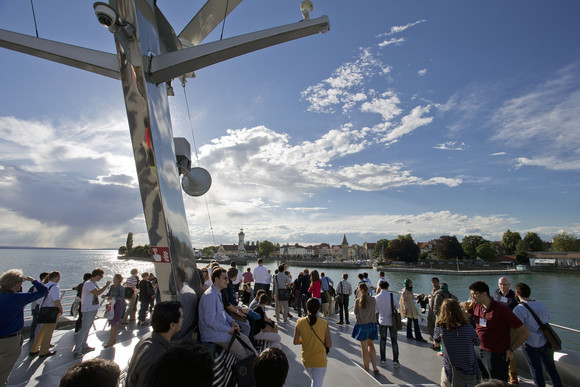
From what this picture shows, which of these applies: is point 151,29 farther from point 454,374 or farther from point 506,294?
point 506,294

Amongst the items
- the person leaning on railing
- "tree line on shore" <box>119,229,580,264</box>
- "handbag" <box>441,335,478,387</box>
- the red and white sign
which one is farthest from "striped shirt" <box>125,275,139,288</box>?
"tree line on shore" <box>119,229,580,264</box>

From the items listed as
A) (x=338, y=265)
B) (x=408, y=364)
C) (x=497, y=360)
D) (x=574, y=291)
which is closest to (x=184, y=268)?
(x=497, y=360)

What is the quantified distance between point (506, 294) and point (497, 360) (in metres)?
2.76

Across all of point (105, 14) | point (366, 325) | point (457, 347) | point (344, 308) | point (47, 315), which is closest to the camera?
point (105, 14)

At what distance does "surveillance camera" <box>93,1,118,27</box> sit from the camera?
264cm

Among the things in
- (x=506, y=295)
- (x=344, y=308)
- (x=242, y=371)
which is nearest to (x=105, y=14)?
(x=242, y=371)

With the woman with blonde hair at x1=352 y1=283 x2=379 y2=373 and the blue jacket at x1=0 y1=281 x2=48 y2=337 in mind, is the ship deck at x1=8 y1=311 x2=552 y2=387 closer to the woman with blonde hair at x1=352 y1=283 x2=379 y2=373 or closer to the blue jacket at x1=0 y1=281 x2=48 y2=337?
the woman with blonde hair at x1=352 y1=283 x2=379 y2=373

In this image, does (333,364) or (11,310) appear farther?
(333,364)

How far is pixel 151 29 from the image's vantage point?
142 inches

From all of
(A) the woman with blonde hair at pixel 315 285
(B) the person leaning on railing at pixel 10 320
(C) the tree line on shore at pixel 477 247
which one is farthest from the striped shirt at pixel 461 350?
(C) the tree line on shore at pixel 477 247

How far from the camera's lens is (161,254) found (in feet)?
11.5

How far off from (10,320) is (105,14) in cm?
367

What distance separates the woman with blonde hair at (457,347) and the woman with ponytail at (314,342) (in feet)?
4.52

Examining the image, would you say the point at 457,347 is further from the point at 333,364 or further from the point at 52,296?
the point at 52,296
